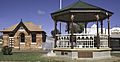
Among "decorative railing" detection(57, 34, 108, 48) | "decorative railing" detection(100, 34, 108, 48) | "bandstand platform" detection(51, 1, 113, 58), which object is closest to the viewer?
"bandstand platform" detection(51, 1, 113, 58)

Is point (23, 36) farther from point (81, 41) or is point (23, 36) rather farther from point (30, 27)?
point (81, 41)

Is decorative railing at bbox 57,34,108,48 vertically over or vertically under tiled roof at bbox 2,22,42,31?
under

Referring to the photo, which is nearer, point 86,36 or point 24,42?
point 86,36

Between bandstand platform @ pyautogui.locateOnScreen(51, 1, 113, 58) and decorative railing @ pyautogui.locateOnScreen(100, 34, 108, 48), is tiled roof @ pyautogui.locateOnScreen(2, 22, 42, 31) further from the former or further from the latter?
decorative railing @ pyautogui.locateOnScreen(100, 34, 108, 48)

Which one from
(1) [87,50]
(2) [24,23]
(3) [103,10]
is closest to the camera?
(1) [87,50]

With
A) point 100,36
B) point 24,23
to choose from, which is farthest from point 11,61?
point 24,23

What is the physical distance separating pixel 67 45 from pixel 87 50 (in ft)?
11.4

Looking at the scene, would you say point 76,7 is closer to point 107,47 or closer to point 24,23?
point 107,47

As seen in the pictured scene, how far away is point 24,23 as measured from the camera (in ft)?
190

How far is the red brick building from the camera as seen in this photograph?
55281 millimetres

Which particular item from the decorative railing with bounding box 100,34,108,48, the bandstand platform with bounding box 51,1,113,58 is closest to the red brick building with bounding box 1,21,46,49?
the bandstand platform with bounding box 51,1,113,58

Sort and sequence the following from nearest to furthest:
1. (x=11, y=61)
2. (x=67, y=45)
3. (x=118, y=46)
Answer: (x=11, y=61)
(x=67, y=45)
(x=118, y=46)

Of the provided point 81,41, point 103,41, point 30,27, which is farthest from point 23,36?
point 103,41

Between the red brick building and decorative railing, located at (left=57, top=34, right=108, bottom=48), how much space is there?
30288 mm
